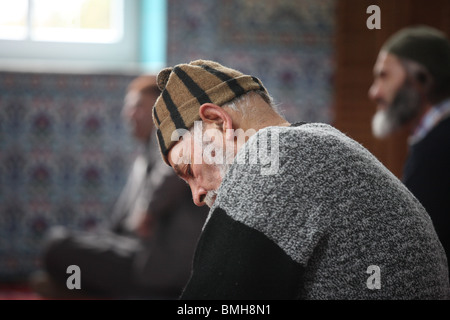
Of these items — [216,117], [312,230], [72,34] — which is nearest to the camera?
[312,230]

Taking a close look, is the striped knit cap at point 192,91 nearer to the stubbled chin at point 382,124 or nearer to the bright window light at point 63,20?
the stubbled chin at point 382,124

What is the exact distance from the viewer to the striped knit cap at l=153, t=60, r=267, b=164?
1168 millimetres

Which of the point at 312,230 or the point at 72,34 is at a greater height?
the point at 72,34

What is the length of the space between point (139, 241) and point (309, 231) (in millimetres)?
3197

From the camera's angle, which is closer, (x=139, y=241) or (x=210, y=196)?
(x=210, y=196)

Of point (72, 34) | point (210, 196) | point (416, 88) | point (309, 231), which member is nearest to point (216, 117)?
point (210, 196)

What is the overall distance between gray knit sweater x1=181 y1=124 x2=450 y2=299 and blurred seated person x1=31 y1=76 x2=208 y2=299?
246 cm

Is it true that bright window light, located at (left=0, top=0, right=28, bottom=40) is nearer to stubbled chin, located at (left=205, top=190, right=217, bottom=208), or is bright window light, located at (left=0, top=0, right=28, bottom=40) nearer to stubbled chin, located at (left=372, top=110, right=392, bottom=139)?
stubbled chin, located at (left=372, top=110, right=392, bottom=139)

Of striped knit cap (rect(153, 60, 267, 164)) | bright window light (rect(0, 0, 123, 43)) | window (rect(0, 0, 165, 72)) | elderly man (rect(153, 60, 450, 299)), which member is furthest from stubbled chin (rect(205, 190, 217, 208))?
bright window light (rect(0, 0, 123, 43))

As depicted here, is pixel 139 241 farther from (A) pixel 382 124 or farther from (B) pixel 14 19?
(B) pixel 14 19

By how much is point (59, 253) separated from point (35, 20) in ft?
6.01

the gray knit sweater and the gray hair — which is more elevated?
the gray hair

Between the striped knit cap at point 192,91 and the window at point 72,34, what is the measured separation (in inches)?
145

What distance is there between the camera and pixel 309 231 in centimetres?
96
